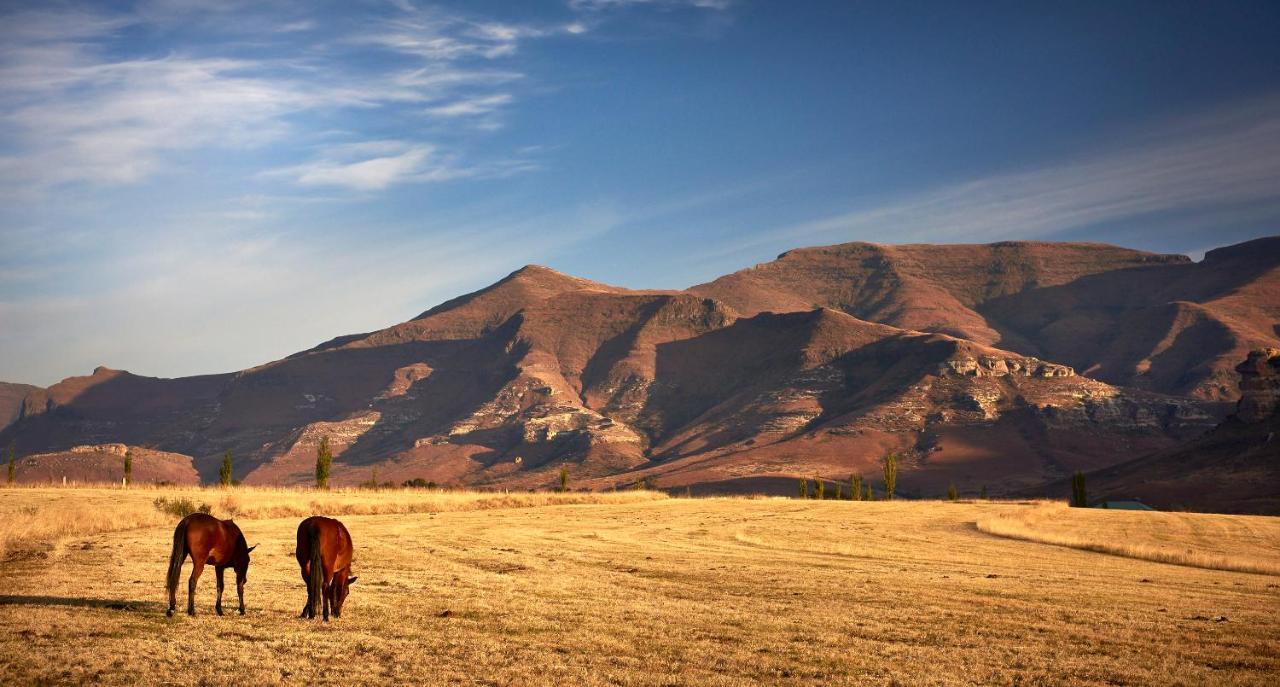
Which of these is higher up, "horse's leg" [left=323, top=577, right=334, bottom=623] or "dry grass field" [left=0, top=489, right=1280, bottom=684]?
"horse's leg" [left=323, top=577, right=334, bottom=623]

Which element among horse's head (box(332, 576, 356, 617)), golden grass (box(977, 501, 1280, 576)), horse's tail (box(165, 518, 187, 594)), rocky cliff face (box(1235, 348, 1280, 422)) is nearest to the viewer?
horse's tail (box(165, 518, 187, 594))

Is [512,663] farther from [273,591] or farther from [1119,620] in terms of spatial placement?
[1119,620]

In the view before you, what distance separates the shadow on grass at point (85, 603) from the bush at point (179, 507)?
100ft

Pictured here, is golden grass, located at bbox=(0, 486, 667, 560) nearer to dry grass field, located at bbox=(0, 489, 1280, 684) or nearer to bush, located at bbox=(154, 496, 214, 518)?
dry grass field, located at bbox=(0, 489, 1280, 684)

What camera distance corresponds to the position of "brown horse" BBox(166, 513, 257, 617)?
18.7 meters

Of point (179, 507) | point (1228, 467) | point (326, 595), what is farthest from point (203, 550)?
point (1228, 467)

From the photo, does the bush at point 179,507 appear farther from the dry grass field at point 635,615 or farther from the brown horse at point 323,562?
the brown horse at point 323,562

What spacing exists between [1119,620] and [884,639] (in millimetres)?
6476

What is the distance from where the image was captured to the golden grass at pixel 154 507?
121 ft

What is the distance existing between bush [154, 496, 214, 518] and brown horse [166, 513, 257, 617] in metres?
32.8

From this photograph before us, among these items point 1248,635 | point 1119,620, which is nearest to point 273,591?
point 1119,620

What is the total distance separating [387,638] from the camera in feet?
57.0

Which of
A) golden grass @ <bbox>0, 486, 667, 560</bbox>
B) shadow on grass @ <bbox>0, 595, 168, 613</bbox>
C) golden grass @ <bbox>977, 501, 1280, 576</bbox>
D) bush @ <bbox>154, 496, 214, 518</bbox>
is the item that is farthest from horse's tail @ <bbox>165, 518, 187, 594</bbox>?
golden grass @ <bbox>977, 501, 1280, 576</bbox>

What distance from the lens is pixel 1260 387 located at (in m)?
179
